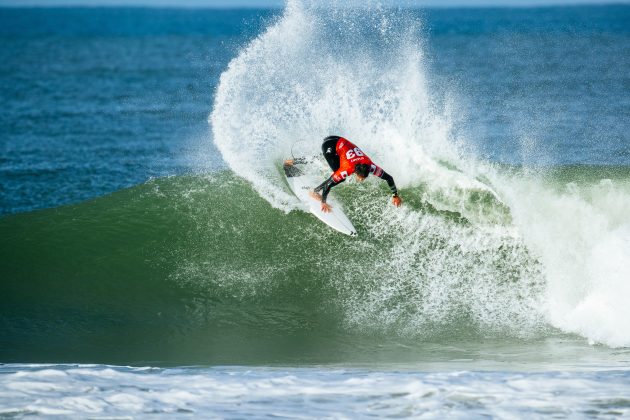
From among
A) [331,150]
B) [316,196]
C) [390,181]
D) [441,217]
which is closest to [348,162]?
[331,150]

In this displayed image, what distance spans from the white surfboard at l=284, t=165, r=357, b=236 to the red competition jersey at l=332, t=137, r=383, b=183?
0.65 metres

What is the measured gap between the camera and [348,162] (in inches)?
431

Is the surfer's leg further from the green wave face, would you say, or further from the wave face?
the wave face

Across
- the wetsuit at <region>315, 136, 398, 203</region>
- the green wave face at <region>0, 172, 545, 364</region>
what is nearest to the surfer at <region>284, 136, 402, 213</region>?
the wetsuit at <region>315, 136, 398, 203</region>

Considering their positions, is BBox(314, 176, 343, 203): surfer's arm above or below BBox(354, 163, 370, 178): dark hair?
below

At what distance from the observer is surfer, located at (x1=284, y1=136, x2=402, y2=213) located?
1088 centimetres

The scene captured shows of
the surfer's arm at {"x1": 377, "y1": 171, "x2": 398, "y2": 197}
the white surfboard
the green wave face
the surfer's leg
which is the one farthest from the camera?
the surfer's leg

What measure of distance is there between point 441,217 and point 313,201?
197cm

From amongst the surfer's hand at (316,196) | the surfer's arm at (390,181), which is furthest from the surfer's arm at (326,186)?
the surfer's arm at (390,181)

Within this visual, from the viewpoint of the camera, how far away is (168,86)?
35312 mm

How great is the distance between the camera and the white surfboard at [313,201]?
11164 millimetres

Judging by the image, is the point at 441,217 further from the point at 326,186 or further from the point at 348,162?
the point at 326,186

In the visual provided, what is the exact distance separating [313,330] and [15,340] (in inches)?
148

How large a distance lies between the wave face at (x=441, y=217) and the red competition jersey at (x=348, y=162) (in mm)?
835
